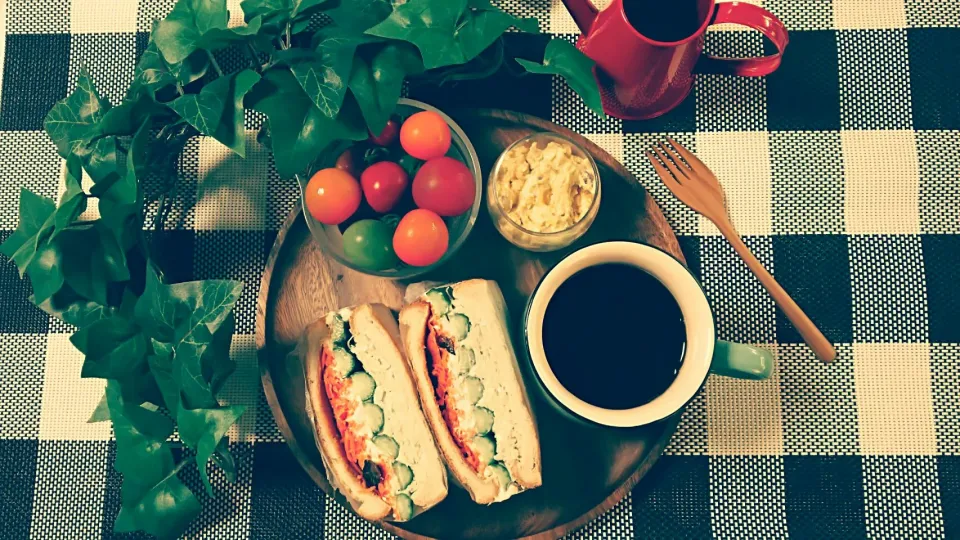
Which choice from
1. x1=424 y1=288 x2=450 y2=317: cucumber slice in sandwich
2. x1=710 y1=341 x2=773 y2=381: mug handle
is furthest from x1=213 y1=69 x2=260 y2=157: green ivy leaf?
x1=710 y1=341 x2=773 y2=381: mug handle

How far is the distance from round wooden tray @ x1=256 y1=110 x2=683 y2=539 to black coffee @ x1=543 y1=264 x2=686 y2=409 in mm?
100

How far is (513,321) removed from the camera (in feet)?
3.57

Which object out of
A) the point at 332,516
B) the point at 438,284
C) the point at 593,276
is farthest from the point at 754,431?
the point at 332,516

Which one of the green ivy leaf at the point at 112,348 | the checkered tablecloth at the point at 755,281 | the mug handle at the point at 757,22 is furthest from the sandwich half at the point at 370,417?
the mug handle at the point at 757,22

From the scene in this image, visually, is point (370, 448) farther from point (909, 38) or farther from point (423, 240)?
point (909, 38)

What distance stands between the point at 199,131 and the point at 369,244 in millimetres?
262

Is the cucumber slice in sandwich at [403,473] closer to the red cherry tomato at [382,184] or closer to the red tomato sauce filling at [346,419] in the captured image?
the red tomato sauce filling at [346,419]

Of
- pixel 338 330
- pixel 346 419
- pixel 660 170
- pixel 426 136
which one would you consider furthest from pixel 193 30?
pixel 660 170

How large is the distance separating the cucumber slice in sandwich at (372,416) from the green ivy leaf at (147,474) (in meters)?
0.25

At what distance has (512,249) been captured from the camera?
3.58ft

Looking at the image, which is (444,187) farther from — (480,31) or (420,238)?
(480,31)

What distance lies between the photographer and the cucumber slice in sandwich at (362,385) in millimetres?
1073

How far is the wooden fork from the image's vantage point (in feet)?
3.46

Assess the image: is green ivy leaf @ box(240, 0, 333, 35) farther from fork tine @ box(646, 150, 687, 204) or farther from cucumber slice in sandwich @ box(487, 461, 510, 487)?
cucumber slice in sandwich @ box(487, 461, 510, 487)
